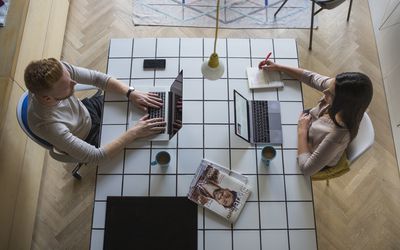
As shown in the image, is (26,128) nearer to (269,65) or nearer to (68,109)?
(68,109)

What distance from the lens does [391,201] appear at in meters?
2.67

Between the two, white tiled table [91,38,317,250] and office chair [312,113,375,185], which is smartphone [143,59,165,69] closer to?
white tiled table [91,38,317,250]

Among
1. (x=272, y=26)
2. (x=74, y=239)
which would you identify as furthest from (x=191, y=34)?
(x=74, y=239)

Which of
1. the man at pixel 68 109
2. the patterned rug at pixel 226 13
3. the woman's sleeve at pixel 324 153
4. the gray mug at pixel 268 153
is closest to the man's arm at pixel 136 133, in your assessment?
the man at pixel 68 109

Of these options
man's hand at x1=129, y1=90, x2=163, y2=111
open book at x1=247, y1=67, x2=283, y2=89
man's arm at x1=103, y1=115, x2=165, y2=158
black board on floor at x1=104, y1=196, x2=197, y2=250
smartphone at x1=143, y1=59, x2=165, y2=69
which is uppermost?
smartphone at x1=143, y1=59, x2=165, y2=69

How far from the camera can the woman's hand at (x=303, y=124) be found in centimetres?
191

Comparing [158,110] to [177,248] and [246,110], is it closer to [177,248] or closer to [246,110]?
[246,110]

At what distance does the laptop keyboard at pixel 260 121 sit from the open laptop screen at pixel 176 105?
0.41 m

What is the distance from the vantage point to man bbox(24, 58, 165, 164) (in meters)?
1.70

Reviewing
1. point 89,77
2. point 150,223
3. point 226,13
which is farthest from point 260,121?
point 226,13

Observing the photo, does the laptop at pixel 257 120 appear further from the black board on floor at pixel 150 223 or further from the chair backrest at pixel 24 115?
the chair backrest at pixel 24 115

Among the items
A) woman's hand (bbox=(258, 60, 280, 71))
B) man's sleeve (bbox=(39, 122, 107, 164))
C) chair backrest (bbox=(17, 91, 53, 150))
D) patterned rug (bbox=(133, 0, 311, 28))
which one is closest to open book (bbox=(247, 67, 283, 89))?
woman's hand (bbox=(258, 60, 280, 71))

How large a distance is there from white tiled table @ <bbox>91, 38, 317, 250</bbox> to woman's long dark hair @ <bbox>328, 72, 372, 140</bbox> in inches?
13.0

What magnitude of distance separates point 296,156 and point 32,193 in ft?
6.02
